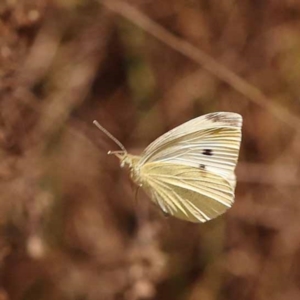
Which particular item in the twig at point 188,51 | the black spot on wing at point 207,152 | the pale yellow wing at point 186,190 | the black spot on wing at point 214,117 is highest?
the twig at point 188,51

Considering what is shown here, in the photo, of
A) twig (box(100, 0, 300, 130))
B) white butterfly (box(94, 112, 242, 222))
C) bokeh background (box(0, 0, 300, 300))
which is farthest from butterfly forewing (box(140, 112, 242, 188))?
bokeh background (box(0, 0, 300, 300))

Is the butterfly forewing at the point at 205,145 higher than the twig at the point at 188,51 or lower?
lower

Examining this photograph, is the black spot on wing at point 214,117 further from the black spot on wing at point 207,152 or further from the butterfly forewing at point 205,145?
the black spot on wing at point 207,152

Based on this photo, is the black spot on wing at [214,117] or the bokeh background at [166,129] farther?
the bokeh background at [166,129]

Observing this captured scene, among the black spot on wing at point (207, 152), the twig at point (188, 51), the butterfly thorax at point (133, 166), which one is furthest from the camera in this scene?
the twig at point (188, 51)

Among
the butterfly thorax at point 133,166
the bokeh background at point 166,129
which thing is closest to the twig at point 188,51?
the bokeh background at point 166,129

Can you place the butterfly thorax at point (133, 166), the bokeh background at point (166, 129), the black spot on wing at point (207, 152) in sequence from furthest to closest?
the bokeh background at point (166, 129)
the black spot on wing at point (207, 152)
the butterfly thorax at point (133, 166)

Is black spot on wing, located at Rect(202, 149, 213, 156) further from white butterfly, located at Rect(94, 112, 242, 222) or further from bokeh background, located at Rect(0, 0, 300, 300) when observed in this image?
bokeh background, located at Rect(0, 0, 300, 300)
